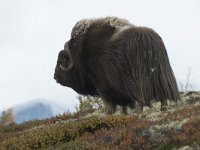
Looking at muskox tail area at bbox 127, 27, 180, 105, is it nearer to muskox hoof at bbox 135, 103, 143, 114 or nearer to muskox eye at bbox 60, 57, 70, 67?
muskox hoof at bbox 135, 103, 143, 114

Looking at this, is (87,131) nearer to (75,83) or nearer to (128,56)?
(128,56)

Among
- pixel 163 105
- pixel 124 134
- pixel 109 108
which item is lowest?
pixel 109 108

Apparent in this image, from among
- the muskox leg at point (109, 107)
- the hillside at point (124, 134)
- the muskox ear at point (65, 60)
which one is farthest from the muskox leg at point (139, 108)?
the muskox ear at point (65, 60)

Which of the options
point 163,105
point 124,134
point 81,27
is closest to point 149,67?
point 163,105

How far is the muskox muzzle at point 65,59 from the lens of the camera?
10914mm

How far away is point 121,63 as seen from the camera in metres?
9.53

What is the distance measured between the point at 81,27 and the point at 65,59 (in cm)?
87

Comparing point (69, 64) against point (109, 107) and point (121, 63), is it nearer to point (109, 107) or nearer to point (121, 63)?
point (109, 107)

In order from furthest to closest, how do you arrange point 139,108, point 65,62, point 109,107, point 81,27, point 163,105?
point 65,62, point 81,27, point 109,107, point 139,108, point 163,105

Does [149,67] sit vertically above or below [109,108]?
above

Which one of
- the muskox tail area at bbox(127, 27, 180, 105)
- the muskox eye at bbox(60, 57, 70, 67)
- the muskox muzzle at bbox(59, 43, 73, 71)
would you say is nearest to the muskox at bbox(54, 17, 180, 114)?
the muskox tail area at bbox(127, 27, 180, 105)

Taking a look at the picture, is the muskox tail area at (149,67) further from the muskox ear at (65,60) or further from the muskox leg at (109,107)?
the muskox ear at (65,60)

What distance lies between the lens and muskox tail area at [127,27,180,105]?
9.35 meters

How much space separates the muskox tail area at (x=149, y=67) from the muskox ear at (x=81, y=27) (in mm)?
1090
